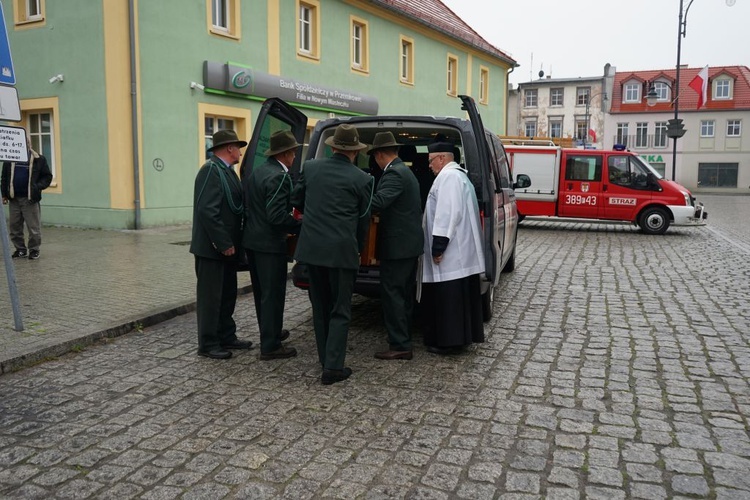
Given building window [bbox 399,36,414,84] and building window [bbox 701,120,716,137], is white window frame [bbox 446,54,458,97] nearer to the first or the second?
building window [bbox 399,36,414,84]

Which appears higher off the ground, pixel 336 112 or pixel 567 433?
pixel 336 112

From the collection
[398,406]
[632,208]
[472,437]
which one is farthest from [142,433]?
[632,208]

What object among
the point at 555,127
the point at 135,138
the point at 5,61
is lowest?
the point at 135,138

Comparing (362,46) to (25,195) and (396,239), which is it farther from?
(396,239)

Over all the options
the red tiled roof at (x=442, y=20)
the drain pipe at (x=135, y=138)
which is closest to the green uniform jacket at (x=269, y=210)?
the drain pipe at (x=135, y=138)

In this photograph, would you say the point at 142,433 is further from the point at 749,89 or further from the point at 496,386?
the point at 749,89

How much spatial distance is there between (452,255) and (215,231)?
75.6 inches

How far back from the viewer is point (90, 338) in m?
5.98

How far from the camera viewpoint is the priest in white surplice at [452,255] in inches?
221

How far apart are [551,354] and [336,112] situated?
1643cm

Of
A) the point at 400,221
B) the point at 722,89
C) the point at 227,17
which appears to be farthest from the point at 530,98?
the point at 400,221

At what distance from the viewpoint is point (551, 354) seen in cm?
577

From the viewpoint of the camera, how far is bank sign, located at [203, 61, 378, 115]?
53.6 ft

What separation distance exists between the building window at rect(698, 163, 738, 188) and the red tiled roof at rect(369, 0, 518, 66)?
27249 millimetres
